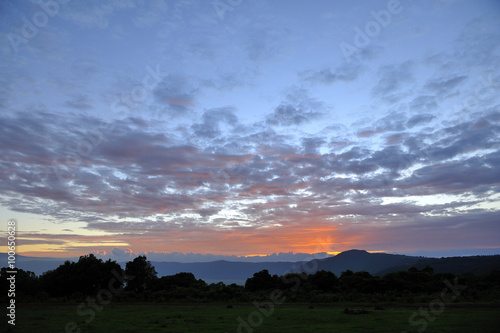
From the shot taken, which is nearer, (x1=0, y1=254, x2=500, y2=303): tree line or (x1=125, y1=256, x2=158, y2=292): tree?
(x1=0, y1=254, x2=500, y2=303): tree line

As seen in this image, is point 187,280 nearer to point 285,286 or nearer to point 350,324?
point 285,286

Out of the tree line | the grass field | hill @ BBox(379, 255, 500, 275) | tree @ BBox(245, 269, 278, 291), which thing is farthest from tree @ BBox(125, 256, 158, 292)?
hill @ BBox(379, 255, 500, 275)

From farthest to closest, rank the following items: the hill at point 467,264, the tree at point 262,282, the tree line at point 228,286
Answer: the hill at point 467,264 < the tree at point 262,282 < the tree line at point 228,286

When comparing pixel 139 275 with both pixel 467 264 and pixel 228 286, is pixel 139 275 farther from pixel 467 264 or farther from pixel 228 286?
pixel 467 264

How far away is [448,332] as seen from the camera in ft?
64.1

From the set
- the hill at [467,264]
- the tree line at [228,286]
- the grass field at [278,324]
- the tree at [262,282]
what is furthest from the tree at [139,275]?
the hill at [467,264]

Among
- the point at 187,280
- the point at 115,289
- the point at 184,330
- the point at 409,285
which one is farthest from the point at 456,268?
the point at 184,330

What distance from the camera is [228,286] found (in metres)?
56.3

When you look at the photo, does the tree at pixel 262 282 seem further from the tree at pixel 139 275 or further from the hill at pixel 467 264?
the hill at pixel 467 264

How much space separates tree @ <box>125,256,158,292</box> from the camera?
204ft

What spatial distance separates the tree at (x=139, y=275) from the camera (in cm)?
A: 6221

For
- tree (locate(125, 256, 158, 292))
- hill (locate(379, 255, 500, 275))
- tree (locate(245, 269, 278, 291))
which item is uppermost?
tree (locate(125, 256, 158, 292))

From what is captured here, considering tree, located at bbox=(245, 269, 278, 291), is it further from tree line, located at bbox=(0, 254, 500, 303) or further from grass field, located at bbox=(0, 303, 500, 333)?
grass field, located at bbox=(0, 303, 500, 333)

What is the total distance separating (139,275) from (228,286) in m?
18.1
